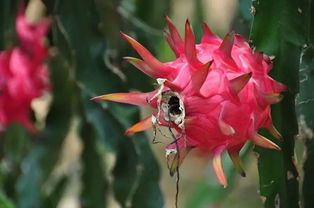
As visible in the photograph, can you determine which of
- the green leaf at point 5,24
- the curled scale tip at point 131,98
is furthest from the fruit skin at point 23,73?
the curled scale tip at point 131,98

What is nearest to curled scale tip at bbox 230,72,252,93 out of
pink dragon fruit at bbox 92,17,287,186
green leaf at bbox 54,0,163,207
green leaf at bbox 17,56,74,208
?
pink dragon fruit at bbox 92,17,287,186

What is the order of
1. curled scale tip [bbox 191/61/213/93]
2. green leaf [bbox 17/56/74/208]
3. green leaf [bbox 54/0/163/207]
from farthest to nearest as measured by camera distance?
1. green leaf [bbox 17/56/74/208]
2. green leaf [bbox 54/0/163/207]
3. curled scale tip [bbox 191/61/213/93]

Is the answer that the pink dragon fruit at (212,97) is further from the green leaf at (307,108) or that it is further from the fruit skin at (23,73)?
the fruit skin at (23,73)

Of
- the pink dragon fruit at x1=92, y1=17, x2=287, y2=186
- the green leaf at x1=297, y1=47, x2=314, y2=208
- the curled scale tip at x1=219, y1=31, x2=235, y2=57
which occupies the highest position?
the curled scale tip at x1=219, y1=31, x2=235, y2=57

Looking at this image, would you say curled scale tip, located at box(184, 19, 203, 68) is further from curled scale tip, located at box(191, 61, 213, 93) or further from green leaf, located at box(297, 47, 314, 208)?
green leaf, located at box(297, 47, 314, 208)

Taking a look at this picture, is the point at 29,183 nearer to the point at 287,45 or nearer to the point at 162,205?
the point at 162,205

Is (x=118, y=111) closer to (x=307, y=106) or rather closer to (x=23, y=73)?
(x=23, y=73)
